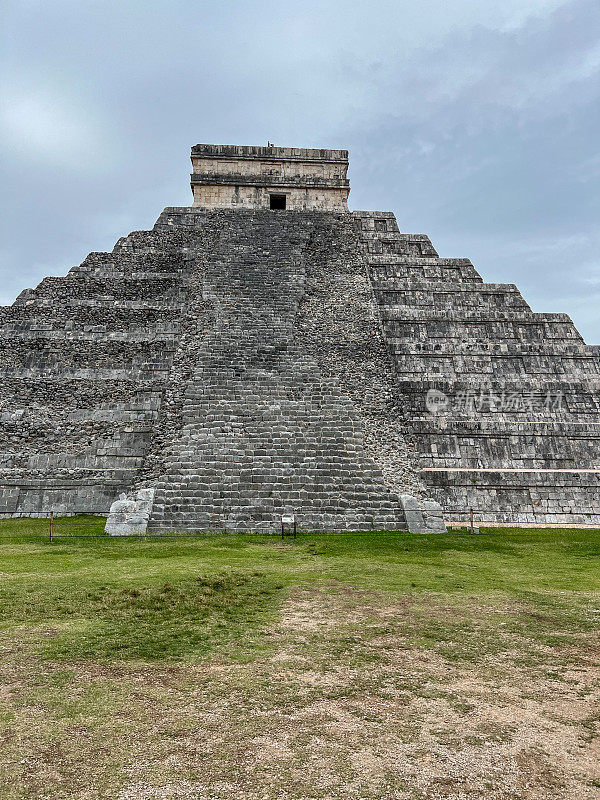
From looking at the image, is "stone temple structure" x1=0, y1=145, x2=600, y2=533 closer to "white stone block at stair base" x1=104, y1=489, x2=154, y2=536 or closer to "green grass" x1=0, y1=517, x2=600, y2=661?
"white stone block at stair base" x1=104, y1=489, x2=154, y2=536

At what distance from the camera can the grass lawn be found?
2.94 metres

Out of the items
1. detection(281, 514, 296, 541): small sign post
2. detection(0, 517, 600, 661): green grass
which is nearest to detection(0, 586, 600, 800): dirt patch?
detection(0, 517, 600, 661): green grass

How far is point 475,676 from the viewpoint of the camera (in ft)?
13.9

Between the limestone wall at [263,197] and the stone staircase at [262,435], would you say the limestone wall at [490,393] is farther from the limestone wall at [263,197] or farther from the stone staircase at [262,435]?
the limestone wall at [263,197]

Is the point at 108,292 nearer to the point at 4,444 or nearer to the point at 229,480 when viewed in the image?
the point at 4,444

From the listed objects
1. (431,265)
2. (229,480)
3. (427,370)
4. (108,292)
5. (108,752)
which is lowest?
(108,752)

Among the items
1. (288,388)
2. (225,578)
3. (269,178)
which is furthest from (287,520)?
(269,178)

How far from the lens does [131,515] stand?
1061 centimetres

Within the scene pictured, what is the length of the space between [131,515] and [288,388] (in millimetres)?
4811

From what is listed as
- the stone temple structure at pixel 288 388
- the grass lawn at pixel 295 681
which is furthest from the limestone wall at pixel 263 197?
the grass lawn at pixel 295 681

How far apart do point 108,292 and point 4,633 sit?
13.6 metres

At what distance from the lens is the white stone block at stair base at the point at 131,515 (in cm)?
1034

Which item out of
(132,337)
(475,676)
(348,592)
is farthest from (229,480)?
(475,676)

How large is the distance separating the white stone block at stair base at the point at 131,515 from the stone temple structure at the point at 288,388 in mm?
42
